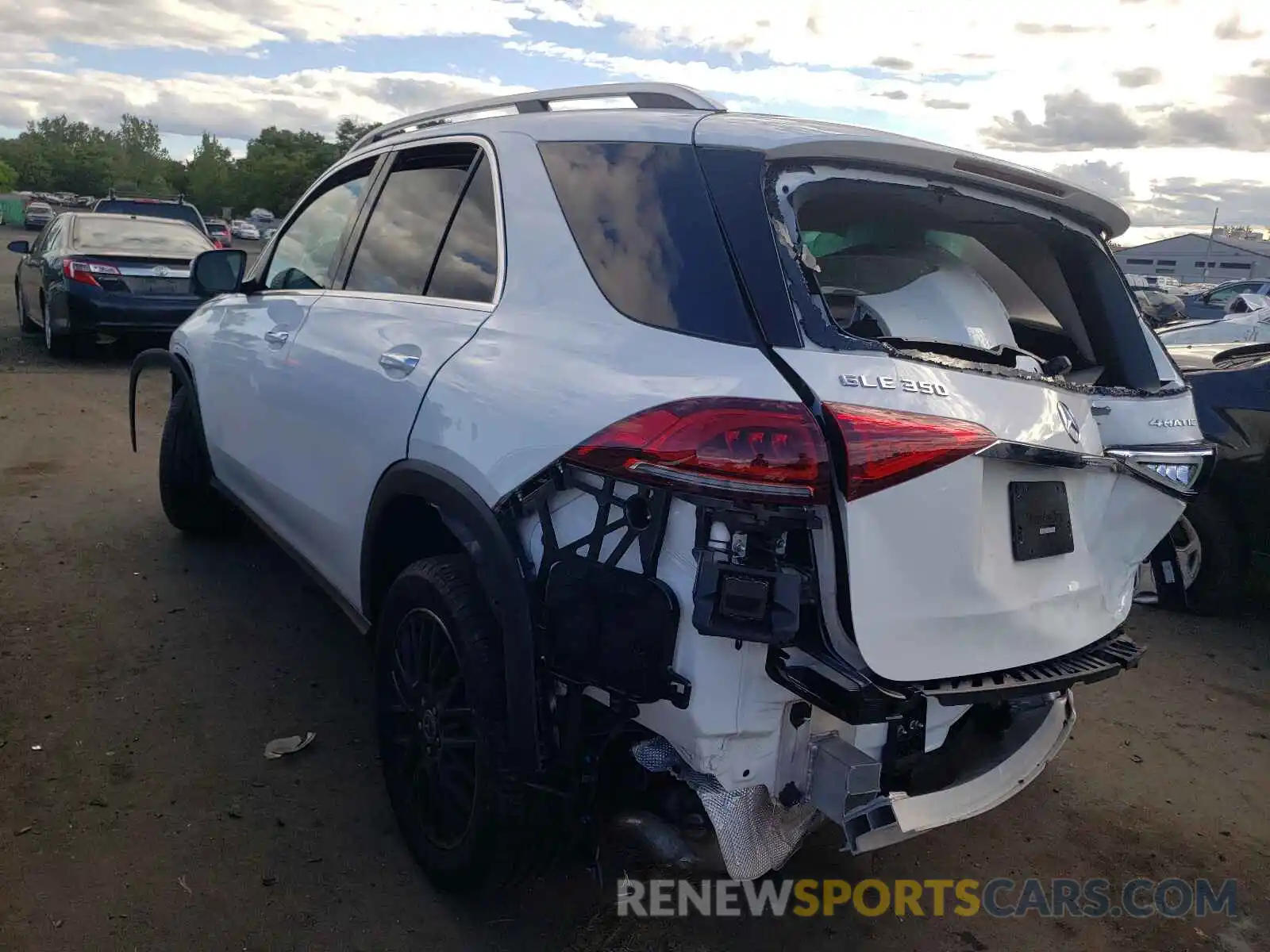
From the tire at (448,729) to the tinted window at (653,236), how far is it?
2.70 ft

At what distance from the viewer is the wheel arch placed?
2.25m

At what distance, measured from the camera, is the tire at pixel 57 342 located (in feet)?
35.1

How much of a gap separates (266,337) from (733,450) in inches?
104

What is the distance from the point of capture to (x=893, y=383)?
2.07 m

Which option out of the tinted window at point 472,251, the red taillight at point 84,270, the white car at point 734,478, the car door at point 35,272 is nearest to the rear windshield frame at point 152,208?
the car door at point 35,272

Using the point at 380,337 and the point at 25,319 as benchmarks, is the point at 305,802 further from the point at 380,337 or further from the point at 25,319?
the point at 25,319

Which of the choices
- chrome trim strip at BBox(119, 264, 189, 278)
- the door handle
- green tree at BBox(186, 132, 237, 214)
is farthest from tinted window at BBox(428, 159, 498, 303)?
green tree at BBox(186, 132, 237, 214)

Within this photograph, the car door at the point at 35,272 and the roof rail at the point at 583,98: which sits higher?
the roof rail at the point at 583,98

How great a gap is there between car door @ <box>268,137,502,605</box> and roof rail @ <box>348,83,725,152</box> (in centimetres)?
19

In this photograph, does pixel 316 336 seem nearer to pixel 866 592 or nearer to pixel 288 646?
pixel 288 646

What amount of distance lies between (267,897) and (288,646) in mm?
1650

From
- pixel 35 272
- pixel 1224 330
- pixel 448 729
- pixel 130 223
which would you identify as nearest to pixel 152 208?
pixel 35 272

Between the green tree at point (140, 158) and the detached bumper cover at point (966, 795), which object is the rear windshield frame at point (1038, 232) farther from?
the green tree at point (140, 158)

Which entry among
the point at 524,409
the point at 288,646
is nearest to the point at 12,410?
the point at 288,646
